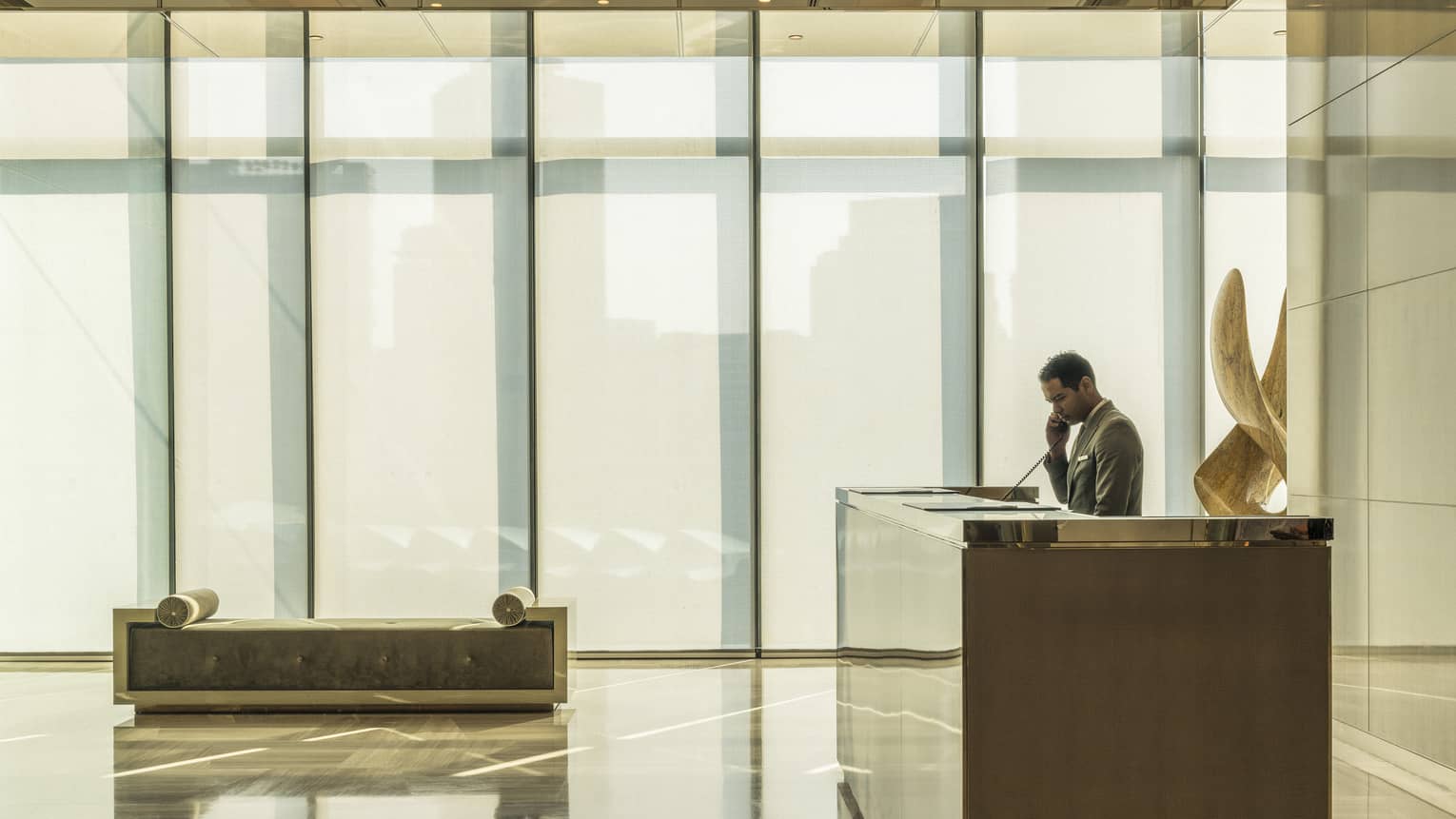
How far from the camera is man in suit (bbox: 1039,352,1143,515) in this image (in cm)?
432

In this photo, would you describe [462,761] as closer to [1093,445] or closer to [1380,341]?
[1093,445]

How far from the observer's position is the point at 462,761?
456 cm

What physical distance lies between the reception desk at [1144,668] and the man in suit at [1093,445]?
2.04 metres

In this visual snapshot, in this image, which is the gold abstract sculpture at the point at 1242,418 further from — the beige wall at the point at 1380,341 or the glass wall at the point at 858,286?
the glass wall at the point at 858,286

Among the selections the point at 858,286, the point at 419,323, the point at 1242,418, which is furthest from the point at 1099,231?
the point at 419,323

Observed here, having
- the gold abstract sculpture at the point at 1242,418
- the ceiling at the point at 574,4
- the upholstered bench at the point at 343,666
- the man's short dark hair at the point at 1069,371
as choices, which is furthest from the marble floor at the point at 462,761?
the ceiling at the point at 574,4

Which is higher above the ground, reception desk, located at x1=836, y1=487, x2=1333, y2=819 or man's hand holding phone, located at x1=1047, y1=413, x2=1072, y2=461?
man's hand holding phone, located at x1=1047, y1=413, x2=1072, y2=461

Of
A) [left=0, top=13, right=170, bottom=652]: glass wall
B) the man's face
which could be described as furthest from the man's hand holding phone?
[left=0, top=13, right=170, bottom=652]: glass wall

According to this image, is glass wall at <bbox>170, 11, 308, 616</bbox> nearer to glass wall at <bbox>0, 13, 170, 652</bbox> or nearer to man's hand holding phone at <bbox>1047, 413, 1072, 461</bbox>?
glass wall at <bbox>0, 13, 170, 652</bbox>

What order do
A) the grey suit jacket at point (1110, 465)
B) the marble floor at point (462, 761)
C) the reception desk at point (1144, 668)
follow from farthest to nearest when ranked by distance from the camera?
the grey suit jacket at point (1110, 465)
the marble floor at point (462, 761)
the reception desk at point (1144, 668)

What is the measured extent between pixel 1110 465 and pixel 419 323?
15.1ft

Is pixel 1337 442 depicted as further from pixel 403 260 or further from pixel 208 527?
pixel 208 527

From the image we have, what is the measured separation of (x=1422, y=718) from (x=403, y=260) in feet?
19.9

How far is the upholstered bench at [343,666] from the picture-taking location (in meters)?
5.41
